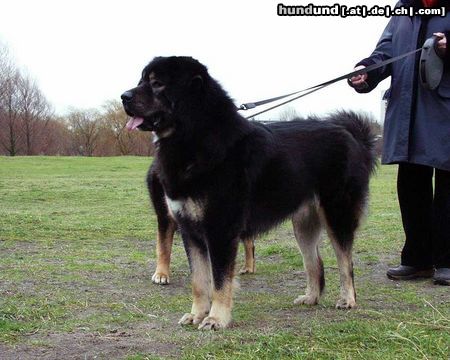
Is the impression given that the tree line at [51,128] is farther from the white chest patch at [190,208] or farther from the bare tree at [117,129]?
the white chest patch at [190,208]

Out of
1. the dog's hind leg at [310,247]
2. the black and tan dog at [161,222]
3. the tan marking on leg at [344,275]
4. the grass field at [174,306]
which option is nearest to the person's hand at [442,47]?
the grass field at [174,306]

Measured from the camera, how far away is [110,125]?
204 feet

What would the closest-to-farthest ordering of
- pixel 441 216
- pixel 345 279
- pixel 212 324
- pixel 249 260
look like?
pixel 212 324 → pixel 345 279 → pixel 441 216 → pixel 249 260

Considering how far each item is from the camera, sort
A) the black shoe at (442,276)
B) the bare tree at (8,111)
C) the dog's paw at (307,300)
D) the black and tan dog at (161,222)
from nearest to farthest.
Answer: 1. the dog's paw at (307,300)
2. the black shoe at (442,276)
3. the black and tan dog at (161,222)
4. the bare tree at (8,111)

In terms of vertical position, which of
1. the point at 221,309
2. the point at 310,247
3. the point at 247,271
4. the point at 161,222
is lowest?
the point at 247,271

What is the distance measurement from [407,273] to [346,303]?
1274mm

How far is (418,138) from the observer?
17.6ft

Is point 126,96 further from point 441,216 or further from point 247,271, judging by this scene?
point 441,216

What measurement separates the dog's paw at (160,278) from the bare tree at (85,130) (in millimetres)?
58015

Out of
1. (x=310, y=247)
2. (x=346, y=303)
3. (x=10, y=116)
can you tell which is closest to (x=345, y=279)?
(x=346, y=303)

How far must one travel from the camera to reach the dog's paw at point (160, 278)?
5.59 metres

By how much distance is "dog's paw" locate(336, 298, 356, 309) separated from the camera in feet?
14.9

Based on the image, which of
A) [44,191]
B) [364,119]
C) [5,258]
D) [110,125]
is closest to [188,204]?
[364,119]

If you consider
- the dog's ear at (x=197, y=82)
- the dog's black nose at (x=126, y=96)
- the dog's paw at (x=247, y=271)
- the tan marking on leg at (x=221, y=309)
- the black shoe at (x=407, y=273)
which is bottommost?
the dog's paw at (x=247, y=271)
